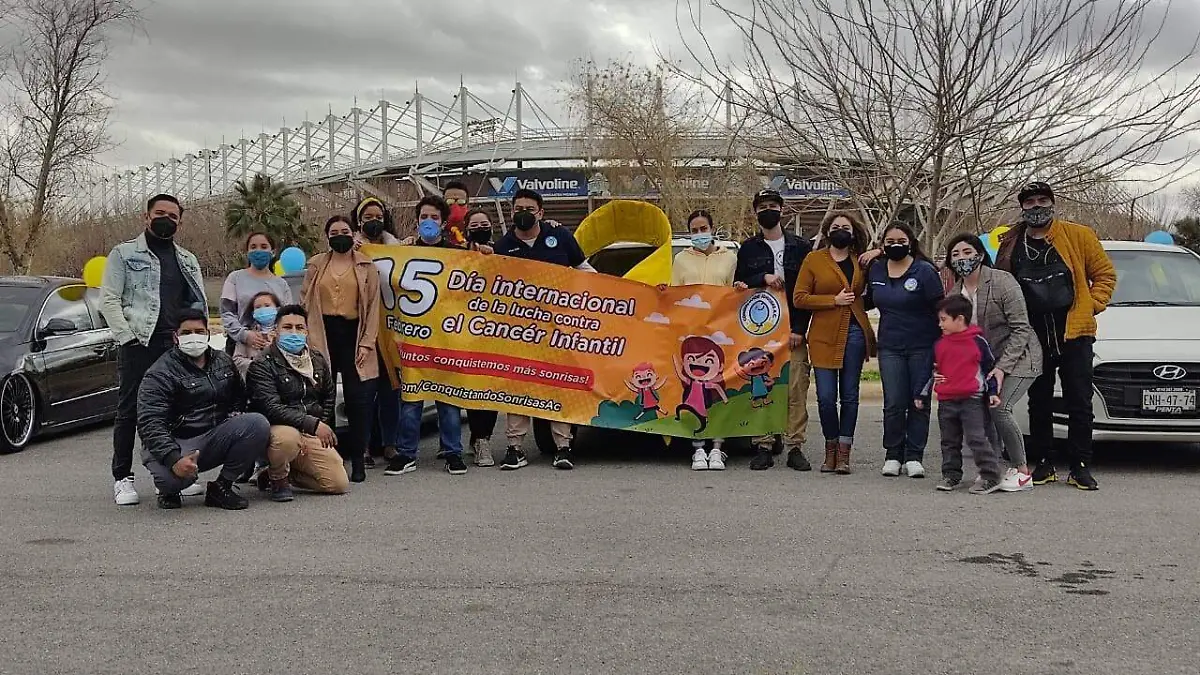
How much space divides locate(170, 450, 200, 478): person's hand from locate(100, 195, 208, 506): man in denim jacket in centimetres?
63

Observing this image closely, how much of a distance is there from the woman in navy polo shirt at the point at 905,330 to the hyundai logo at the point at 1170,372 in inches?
57.8

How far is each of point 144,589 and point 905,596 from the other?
134 inches

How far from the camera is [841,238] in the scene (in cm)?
789

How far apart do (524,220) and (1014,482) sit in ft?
12.7

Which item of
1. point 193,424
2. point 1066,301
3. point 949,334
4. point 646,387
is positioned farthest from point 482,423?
point 1066,301

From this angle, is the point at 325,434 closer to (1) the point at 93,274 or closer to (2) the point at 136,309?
(2) the point at 136,309

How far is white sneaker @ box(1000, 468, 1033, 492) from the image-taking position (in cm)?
712

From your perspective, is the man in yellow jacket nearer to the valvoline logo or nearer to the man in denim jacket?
the man in denim jacket

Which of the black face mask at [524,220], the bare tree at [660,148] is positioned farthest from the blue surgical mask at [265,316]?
the bare tree at [660,148]

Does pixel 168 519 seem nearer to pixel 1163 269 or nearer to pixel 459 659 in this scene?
pixel 459 659

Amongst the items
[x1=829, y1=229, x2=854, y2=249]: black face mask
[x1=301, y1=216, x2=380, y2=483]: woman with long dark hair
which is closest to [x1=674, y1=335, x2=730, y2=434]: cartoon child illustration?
[x1=829, y1=229, x2=854, y2=249]: black face mask

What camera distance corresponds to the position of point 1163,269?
9117 millimetres

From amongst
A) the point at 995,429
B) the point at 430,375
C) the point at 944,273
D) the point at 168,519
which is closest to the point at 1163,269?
the point at 944,273

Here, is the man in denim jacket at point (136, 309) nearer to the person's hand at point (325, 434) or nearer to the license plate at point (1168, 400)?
the person's hand at point (325, 434)
